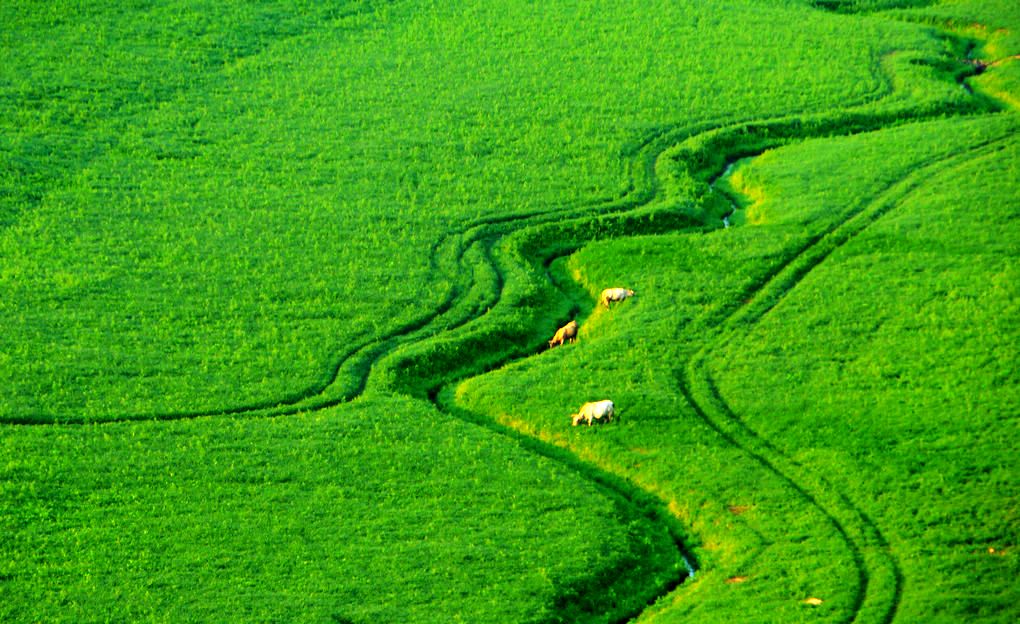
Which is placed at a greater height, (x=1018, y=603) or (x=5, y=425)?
(x=5, y=425)

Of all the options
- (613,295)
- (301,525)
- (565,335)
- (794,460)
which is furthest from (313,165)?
(794,460)

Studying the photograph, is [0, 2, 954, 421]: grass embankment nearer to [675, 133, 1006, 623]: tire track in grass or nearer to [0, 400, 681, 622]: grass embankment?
[0, 400, 681, 622]: grass embankment

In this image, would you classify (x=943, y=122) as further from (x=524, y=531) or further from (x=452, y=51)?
(x=524, y=531)

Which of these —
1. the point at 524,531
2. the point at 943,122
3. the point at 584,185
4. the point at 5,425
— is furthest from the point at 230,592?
the point at 943,122

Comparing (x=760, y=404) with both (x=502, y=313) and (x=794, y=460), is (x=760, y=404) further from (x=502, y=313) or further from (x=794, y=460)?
(x=502, y=313)

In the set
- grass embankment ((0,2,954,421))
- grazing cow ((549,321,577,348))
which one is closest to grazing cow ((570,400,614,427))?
grazing cow ((549,321,577,348))

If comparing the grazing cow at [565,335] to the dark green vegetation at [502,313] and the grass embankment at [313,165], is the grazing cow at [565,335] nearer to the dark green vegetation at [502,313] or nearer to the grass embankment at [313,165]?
the dark green vegetation at [502,313]
